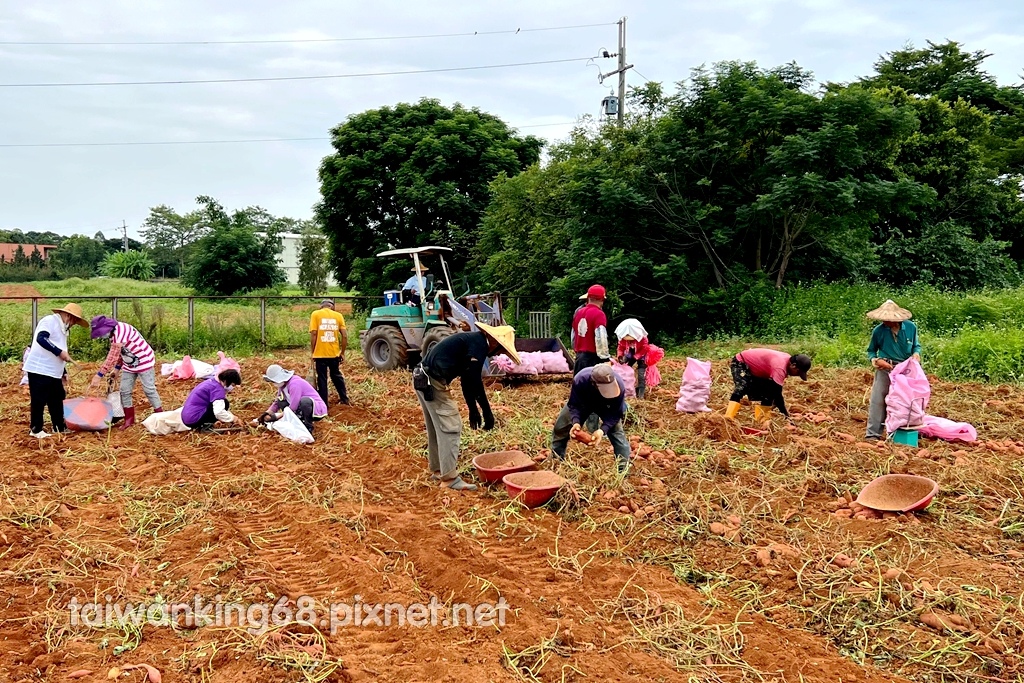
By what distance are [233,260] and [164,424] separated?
2212 centimetres

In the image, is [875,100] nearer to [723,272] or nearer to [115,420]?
[723,272]

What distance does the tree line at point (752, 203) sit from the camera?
13.9 m

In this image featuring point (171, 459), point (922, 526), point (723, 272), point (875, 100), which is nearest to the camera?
point (922, 526)

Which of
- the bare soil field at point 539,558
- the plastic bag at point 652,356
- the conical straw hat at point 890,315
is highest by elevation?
the conical straw hat at point 890,315

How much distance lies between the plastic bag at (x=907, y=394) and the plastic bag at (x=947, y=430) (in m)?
0.21

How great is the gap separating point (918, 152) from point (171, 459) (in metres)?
17.4

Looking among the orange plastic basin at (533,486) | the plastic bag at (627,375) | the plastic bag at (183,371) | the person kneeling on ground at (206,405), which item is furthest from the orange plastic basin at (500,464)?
the plastic bag at (183,371)

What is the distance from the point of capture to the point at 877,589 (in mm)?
3936

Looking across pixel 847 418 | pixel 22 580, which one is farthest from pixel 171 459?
pixel 847 418

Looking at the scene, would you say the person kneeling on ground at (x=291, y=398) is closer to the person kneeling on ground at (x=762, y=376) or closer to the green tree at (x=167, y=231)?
the person kneeling on ground at (x=762, y=376)

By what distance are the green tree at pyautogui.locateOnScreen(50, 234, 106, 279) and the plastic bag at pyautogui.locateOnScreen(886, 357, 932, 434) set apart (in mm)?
47022

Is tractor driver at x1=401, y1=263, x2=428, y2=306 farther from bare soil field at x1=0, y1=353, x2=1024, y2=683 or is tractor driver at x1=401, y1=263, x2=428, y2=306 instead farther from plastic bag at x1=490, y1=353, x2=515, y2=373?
bare soil field at x1=0, y1=353, x2=1024, y2=683

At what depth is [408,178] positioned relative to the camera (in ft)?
76.4

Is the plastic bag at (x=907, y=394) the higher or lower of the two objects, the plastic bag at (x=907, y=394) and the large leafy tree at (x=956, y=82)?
the lower
